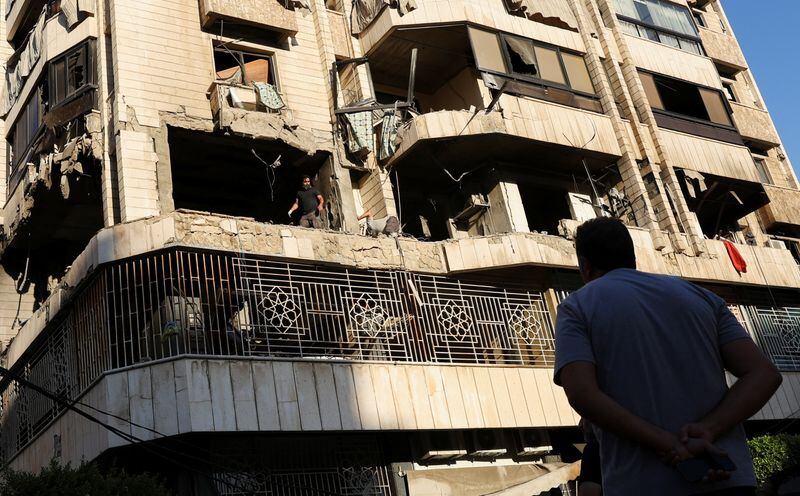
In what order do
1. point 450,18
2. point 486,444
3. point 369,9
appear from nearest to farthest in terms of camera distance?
point 486,444 < point 450,18 < point 369,9

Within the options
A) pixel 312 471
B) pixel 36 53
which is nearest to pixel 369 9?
pixel 36 53

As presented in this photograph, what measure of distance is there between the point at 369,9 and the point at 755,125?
1454 centimetres

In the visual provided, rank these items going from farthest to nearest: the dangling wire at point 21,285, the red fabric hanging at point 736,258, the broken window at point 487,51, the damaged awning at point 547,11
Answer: the damaged awning at point 547,11 < the red fabric hanging at point 736,258 < the broken window at point 487,51 < the dangling wire at point 21,285

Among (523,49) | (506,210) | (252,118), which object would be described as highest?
(523,49)

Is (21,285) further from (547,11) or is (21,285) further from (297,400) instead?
(547,11)

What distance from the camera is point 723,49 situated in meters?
30.2

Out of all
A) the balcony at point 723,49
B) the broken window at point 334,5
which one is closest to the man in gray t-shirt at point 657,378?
the broken window at point 334,5

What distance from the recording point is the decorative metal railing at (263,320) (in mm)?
14312

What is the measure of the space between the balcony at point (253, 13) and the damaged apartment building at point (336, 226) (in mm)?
60

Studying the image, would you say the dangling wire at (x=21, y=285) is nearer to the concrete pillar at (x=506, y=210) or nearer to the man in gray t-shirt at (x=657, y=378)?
the concrete pillar at (x=506, y=210)

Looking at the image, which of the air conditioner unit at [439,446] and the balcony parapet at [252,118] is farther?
the balcony parapet at [252,118]

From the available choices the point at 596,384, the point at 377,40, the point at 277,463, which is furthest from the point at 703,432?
the point at 377,40

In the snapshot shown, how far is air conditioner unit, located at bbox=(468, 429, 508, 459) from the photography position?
16281mm

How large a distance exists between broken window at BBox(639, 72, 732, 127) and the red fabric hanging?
14.4 feet
